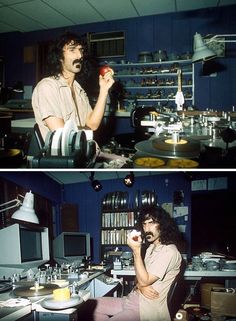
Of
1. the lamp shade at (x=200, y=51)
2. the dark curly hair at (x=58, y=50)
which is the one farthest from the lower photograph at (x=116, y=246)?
the lamp shade at (x=200, y=51)

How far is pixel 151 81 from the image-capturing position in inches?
134

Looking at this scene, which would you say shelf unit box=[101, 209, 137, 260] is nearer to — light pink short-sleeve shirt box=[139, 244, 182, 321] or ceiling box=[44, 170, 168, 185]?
ceiling box=[44, 170, 168, 185]

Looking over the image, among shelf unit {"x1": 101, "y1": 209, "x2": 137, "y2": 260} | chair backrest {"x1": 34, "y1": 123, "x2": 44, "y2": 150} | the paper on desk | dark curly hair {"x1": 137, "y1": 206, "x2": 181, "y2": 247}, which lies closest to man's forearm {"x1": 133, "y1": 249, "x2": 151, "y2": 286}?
dark curly hair {"x1": 137, "y1": 206, "x2": 181, "y2": 247}

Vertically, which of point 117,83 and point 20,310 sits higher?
point 117,83

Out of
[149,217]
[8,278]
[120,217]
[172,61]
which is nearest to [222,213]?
[149,217]

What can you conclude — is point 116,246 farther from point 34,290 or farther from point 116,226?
point 34,290

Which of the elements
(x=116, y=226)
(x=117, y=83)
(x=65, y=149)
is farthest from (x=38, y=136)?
(x=117, y=83)

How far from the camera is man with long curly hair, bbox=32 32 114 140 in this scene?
1188mm

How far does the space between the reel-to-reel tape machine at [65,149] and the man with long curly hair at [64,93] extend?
0.59 ft

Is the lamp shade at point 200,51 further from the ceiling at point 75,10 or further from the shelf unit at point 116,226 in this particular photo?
the shelf unit at point 116,226

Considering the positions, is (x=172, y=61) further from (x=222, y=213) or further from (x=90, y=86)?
(x=222, y=213)

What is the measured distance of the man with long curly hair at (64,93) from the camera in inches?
46.8

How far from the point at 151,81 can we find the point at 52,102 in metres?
2.36

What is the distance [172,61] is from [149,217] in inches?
80.6
